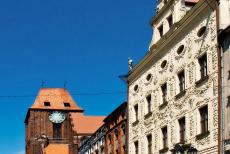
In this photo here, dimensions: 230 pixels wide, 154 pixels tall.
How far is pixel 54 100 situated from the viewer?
11119 cm

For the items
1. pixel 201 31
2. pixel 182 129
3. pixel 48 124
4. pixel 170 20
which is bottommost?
pixel 182 129

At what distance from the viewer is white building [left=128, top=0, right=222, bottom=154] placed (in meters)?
34.7

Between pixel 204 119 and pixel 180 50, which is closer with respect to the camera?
pixel 204 119

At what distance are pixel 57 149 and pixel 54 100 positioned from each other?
11.0 metres

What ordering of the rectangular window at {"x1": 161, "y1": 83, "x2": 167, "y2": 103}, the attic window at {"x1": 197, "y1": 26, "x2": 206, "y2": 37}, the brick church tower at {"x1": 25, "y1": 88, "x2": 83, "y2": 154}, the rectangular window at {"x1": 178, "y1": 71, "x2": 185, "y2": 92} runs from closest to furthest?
the attic window at {"x1": 197, "y1": 26, "x2": 206, "y2": 37} < the rectangular window at {"x1": 178, "y1": 71, "x2": 185, "y2": 92} < the rectangular window at {"x1": 161, "y1": 83, "x2": 167, "y2": 103} < the brick church tower at {"x1": 25, "y1": 88, "x2": 83, "y2": 154}

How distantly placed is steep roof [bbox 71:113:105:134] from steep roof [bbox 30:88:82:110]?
3.15m

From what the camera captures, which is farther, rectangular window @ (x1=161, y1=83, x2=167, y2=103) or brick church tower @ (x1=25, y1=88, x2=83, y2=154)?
brick church tower @ (x1=25, y1=88, x2=83, y2=154)

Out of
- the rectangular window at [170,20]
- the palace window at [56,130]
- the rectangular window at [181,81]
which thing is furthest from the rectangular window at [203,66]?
the palace window at [56,130]

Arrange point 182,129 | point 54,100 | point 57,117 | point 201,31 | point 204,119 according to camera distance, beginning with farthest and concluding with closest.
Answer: point 54,100, point 57,117, point 182,129, point 201,31, point 204,119

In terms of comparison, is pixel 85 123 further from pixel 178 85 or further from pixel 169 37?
pixel 178 85

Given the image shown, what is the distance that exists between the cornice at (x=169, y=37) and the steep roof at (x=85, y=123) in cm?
5269

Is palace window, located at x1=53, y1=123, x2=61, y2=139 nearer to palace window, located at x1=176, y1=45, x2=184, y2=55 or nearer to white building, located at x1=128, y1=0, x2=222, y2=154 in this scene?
white building, located at x1=128, y1=0, x2=222, y2=154

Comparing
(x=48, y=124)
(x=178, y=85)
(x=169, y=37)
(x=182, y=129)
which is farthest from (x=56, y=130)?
(x=182, y=129)

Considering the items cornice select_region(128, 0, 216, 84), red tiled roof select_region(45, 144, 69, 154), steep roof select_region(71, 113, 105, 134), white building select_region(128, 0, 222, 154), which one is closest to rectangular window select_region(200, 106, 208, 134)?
white building select_region(128, 0, 222, 154)
